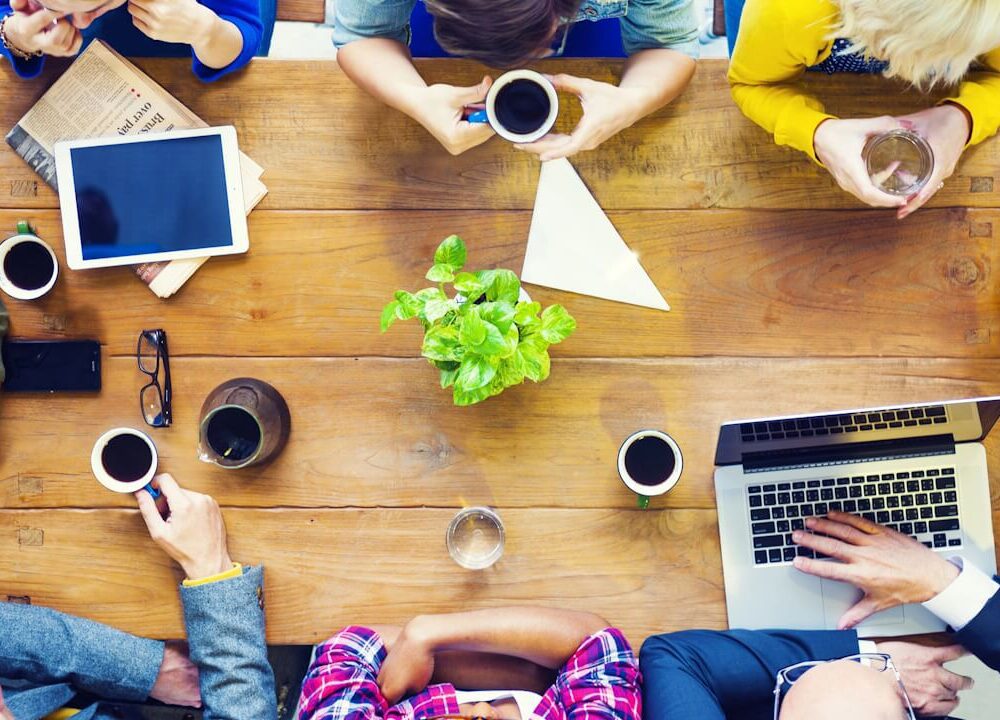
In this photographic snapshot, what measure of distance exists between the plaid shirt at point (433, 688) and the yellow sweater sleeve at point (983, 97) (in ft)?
3.34

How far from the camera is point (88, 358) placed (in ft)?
4.61

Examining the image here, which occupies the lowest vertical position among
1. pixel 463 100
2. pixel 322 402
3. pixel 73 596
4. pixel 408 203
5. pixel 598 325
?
pixel 73 596

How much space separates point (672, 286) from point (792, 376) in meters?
0.26

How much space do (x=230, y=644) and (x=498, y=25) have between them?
109cm

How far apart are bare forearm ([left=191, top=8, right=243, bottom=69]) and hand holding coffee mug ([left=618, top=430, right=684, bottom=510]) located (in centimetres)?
93

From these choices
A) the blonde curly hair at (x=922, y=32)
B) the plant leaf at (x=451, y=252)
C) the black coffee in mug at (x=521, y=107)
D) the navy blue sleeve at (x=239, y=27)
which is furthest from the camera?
the navy blue sleeve at (x=239, y=27)

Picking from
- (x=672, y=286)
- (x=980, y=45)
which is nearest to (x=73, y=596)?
(x=672, y=286)

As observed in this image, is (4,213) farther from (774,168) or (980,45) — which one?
(980,45)

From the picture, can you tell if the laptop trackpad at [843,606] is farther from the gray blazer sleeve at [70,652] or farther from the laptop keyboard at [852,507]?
the gray blazer sleeve at [70,652]

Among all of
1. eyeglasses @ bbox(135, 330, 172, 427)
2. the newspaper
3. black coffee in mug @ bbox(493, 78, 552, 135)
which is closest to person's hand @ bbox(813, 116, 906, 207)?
black coffee in mug @ bbox(493, 78, 552, 135)

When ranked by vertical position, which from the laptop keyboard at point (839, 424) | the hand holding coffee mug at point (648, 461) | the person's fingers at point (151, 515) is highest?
the laptop keyboard at point (839, 424)

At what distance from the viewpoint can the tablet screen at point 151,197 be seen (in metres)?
1.37

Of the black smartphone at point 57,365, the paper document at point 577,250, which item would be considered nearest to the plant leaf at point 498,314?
the paper document at point 577,250

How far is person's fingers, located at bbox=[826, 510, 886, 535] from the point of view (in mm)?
1381
